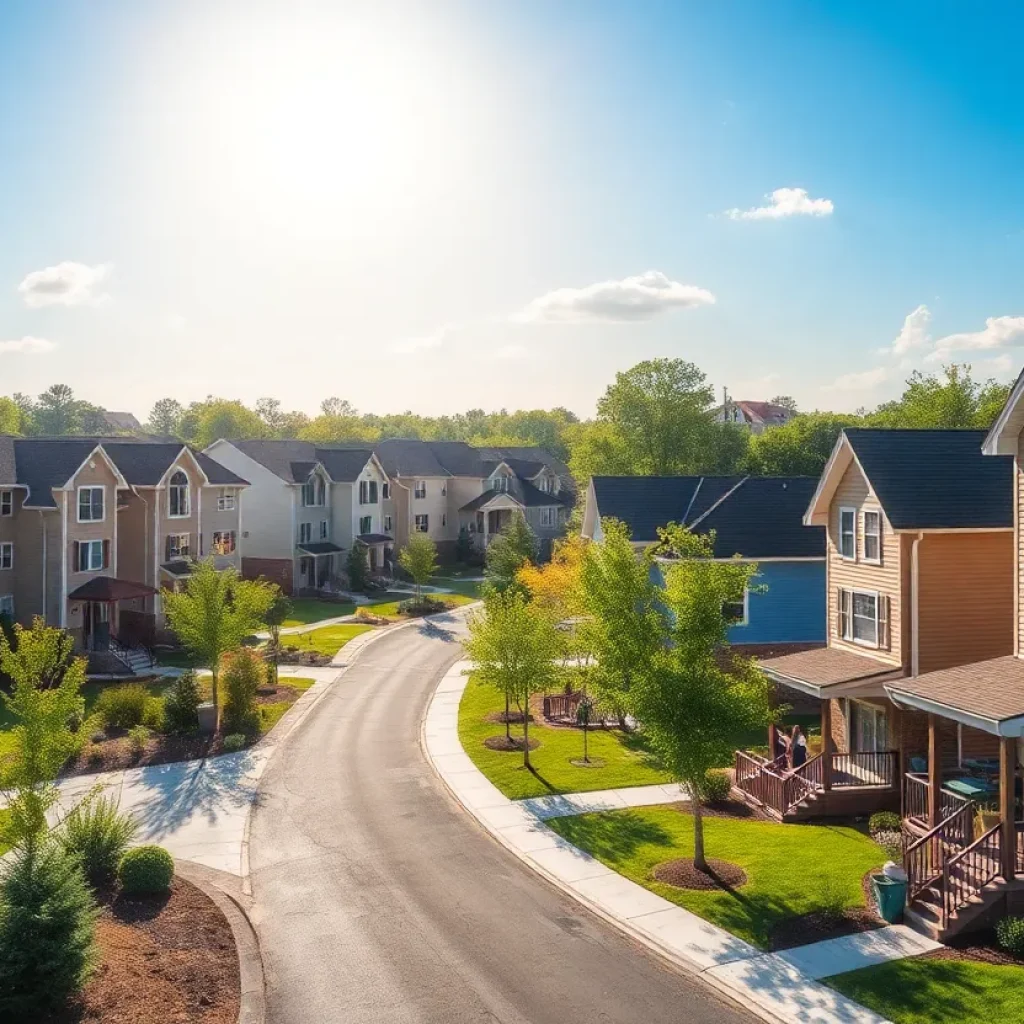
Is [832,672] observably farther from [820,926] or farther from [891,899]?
[820,926]

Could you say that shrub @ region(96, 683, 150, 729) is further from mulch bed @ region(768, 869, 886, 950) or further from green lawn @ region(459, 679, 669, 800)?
mulch bed @ region(768, 869, 886, 950)

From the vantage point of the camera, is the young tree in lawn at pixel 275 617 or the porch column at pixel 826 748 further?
the young tree in lawn at pixel 275 617

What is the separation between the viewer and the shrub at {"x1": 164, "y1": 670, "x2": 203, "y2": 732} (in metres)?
32.8

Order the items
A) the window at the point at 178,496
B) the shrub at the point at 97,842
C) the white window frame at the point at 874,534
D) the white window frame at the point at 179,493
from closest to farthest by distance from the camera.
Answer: the shrub at the point at 97,842, the white window frame at the point at 874,534, the white window frame at the point at 179,493, the window at the point at 178,496

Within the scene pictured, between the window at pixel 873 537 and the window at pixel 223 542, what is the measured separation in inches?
1504

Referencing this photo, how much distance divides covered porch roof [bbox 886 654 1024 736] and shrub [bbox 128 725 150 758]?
2249 cm

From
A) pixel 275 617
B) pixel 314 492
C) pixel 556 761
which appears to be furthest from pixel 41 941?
pixel 314 492

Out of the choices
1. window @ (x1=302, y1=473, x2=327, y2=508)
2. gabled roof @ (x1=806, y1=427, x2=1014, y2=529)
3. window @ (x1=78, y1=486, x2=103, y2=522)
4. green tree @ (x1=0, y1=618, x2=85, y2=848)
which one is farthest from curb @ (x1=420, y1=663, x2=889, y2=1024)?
window @ (x1=302, y1=473, x2=327, y2=508)

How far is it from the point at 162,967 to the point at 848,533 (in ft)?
71.0

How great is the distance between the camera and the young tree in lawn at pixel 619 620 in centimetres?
2234

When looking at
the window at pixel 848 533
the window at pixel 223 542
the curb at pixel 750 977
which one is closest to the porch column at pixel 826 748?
the window at pixel 848 533

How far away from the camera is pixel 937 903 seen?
59.0 feet

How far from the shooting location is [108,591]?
147ft

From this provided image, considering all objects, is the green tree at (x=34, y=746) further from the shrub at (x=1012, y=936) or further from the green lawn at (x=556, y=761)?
the shrub at (x=1012, y=936)
